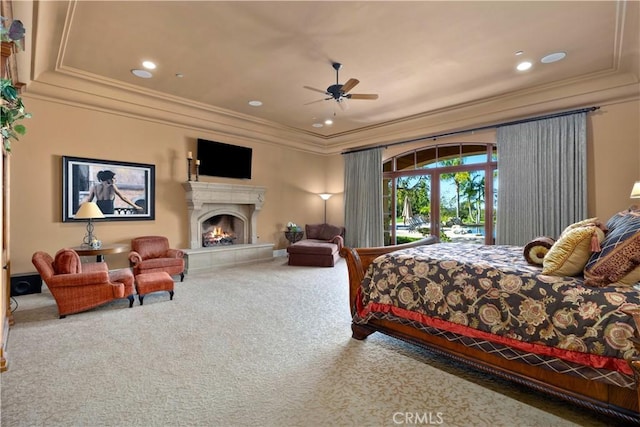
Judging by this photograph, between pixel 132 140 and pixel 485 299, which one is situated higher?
pixel 132 140

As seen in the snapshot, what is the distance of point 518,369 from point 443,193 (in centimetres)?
497

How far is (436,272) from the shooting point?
2.36 meters

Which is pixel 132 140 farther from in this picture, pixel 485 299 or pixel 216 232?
pixel 485 299

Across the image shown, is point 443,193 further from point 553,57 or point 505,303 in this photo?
point 505,303

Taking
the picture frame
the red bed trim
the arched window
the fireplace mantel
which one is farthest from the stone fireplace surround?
the red bed trim

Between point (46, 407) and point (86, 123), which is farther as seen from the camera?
point (86, 123)

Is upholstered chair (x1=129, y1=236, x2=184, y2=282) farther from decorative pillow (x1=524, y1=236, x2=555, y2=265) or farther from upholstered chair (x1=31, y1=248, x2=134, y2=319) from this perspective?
decorative pillow (x1=524, y1=236, x2=555, y2=265)

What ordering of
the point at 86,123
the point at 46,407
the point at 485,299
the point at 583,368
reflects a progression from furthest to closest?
the point at 86,123
the point at 485,299
the point at 46,407
the point at 583,368

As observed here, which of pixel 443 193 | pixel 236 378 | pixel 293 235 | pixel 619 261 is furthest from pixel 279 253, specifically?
pixel 619 261

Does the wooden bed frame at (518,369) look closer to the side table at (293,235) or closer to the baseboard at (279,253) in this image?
the side table at (293,235)

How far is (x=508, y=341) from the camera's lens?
196 cm

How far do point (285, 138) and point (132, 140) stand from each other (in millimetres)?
3231

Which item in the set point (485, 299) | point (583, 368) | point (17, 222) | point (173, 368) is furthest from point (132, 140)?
point (583, 368)

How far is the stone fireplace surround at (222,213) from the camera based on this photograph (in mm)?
5844
